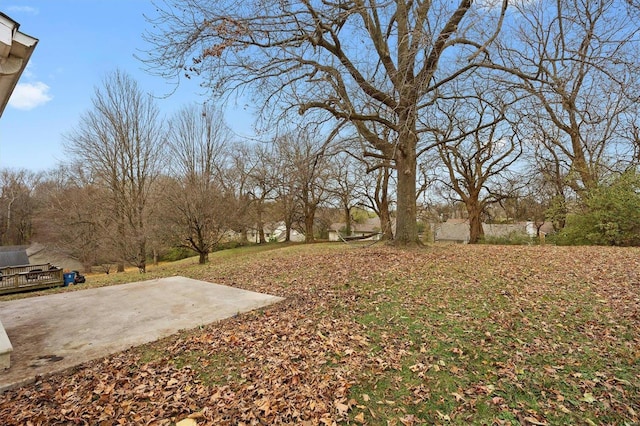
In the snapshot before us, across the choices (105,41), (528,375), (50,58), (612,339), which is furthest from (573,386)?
(50,58)

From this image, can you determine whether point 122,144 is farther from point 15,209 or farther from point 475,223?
point 15,209

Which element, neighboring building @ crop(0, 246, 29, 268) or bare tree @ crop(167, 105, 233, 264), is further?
neighboring building @ crop(0, 246, 29, 268)

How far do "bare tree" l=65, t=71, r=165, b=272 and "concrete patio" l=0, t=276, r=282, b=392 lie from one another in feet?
32.7

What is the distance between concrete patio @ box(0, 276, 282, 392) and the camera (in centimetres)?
281

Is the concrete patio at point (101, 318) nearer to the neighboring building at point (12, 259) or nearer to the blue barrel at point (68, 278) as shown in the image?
the blue barrel at point (68, 278)

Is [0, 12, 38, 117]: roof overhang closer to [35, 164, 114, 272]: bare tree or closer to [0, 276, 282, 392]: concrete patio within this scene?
[0, 276, 282, 392]: concrete patio

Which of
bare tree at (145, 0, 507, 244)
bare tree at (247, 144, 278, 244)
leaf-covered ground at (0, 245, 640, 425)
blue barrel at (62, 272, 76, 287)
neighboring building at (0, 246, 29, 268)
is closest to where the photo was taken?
leaf-covered ground at (0, 245, 640, 425)

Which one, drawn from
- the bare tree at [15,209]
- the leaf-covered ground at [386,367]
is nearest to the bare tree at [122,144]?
the leaf-covered ground at [386,367]

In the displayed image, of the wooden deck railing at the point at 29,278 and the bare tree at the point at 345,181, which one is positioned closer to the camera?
the wooden deck railing at the point at 29,278

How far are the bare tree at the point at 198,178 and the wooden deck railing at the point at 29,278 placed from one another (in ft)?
17.5

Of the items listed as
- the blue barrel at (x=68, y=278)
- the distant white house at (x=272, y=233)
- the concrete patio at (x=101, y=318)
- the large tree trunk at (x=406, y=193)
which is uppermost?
the large tree trunk at (x=406, y=193)

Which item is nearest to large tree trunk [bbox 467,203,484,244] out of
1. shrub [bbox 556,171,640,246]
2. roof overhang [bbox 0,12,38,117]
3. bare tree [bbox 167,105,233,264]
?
shrub [bbox 556,171,640,246]

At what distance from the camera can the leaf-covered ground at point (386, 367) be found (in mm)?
2154

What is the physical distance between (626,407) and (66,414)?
3938 millimetres
